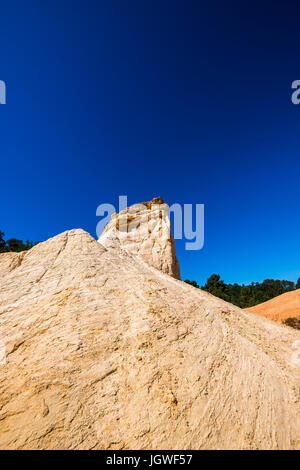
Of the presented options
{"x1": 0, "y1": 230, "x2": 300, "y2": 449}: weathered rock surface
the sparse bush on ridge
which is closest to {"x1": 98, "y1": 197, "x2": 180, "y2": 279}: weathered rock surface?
{"x1": 0, "y1": 230, "x2": 300, "y2": 449}: weathered rock surface

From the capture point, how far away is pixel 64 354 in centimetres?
383

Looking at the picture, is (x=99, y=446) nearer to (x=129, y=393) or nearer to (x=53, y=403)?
(x=129, y=393)

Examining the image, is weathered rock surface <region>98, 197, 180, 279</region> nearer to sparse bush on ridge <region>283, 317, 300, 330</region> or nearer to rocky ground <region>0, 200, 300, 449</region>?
rocky ground <region>0, 200, 300, 449</region>

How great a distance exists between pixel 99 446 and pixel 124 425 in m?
0.39

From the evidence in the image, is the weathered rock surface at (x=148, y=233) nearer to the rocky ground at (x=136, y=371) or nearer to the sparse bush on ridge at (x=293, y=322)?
the rocky ground at (x=136, y=371)

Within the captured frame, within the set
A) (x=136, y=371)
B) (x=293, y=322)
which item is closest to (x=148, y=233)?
(x=136, y=371)

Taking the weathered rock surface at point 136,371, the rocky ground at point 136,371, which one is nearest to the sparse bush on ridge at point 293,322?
the rocky ground at point 136,371

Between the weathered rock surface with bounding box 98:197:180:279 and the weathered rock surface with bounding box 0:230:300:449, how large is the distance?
8.20 metres

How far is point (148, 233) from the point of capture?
16.4 meters

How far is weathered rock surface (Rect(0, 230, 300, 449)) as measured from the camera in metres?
2.78

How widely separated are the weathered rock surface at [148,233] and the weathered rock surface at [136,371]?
820 cm

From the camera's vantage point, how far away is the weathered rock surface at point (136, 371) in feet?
9.11

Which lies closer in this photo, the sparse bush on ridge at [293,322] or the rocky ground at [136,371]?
the rocky ground at [136,371]

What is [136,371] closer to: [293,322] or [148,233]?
[148,233]
